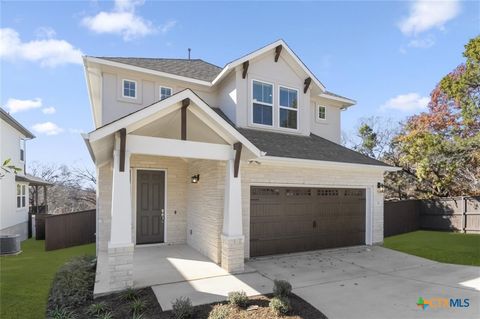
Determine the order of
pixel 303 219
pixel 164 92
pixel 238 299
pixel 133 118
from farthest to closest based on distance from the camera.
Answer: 1. pixel 164 92
2. pixel 303 219
3. pixel 133 118
4. pixel 238 299

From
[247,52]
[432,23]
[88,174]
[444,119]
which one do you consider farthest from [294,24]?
[88,174]

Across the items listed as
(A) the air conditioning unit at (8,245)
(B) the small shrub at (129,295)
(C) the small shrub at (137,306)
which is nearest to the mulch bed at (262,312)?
(C) the small shrub at (137,306)

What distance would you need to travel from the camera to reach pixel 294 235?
32.7 feet

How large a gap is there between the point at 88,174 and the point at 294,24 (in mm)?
25443

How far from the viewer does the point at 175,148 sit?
6887 mm

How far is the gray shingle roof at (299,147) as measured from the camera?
9.82 m

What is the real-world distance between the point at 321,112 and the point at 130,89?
28.2 ft

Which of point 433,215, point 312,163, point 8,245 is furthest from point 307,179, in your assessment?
point 8,245

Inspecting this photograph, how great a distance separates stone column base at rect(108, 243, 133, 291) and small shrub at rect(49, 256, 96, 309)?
0.52 m

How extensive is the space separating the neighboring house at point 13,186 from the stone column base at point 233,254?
10.8 m

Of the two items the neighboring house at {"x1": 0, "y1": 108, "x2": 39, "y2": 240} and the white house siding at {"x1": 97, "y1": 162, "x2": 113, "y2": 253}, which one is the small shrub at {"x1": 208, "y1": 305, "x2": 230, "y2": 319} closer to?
the white house siding at {"x1": 97, "y1": 162, "x2": 113, "y2": 253}

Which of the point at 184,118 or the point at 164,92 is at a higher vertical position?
the point at 164,92

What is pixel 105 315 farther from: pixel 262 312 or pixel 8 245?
pixel 8 245

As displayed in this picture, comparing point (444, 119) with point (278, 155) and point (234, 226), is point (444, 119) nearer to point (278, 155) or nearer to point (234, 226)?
point (278, 155)
